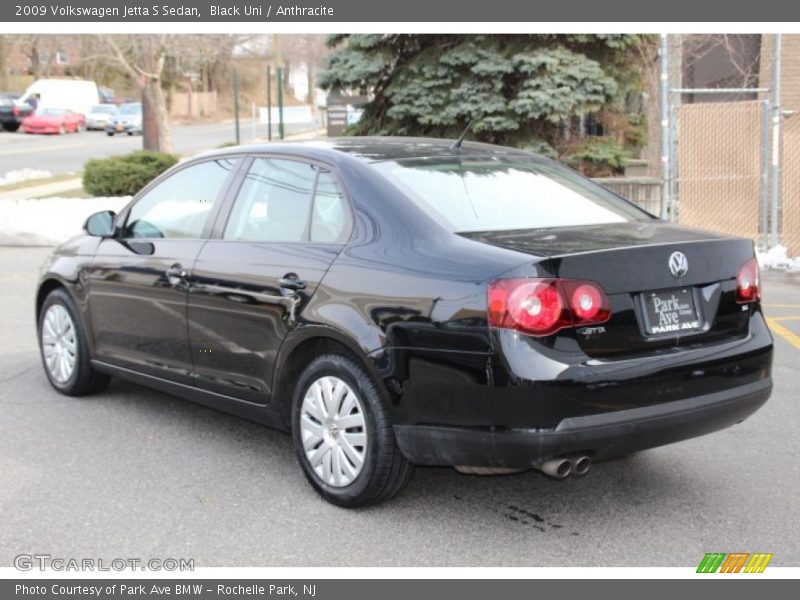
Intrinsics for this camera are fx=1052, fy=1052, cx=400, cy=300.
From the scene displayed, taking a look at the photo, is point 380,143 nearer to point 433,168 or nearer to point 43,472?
point 433,168

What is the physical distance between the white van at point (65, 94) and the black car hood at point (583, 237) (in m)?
54.7

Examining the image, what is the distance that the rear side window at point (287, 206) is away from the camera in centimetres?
496

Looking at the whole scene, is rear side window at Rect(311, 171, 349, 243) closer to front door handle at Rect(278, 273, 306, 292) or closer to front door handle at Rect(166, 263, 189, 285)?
front door handle at Rect(278, 273, 306, 292)

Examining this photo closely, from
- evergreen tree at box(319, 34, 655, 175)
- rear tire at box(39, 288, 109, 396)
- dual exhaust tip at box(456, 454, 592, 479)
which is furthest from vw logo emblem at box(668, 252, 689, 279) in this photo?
evergreen tree at box(319, 34, 655, 175)

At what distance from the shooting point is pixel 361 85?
15844 millimetres

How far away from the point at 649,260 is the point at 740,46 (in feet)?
59.5

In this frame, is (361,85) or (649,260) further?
(361,85)

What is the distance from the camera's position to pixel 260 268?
5.11 m

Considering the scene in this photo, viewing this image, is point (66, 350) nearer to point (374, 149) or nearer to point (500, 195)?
point (374, 149)

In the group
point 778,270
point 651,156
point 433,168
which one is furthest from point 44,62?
point 433,168

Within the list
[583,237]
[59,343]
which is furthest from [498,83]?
[583,237]

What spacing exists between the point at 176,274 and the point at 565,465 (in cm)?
253

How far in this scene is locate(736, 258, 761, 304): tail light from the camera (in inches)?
182

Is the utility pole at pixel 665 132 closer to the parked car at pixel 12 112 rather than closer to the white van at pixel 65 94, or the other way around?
the parked car at pixel 12 112
